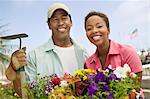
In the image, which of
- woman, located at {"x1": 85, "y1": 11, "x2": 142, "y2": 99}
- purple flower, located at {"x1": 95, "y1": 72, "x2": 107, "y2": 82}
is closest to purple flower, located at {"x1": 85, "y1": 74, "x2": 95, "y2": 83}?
purple flower, located at {"x1": 95, "y1": 72, "x2": 107, "y2": 82}

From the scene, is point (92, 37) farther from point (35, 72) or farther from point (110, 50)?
point (35, 72)

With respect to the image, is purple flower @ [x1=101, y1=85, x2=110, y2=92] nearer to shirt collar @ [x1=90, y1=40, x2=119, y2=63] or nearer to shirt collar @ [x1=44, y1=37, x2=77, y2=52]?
shirt collar @ [x1=90, y1=40, x2=119, y2=63]

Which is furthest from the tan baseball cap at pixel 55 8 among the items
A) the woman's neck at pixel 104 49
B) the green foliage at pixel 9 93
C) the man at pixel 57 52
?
the green foliage at pixel 9 93

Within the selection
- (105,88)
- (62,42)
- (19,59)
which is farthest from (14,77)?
(105,88)

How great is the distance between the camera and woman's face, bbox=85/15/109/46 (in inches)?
88.6

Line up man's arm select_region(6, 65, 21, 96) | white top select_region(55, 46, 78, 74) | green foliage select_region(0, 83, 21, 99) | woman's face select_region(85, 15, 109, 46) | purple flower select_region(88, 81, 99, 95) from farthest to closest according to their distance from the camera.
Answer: white top select_region(55, 46, 78, 74)
green foliage select_region(0, 83, 21, 99)
man's arm select_region(6, 65, 21, 96)
woman's face select_region(85, 15, 109, 46)
purple flower select_region(88, 81, 99, 95)

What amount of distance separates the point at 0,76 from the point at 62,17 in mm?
1357

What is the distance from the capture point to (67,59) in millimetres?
2672

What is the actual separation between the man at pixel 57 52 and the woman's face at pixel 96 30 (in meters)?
0.39

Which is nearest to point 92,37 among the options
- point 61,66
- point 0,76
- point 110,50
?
point 110,50

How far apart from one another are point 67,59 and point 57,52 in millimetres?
98

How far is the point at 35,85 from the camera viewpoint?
2049 mm

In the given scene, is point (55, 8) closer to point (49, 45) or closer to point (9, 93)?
point (49, 45)

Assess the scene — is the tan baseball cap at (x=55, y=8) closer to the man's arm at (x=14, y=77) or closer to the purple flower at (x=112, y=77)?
the man's arm at (x=14, y=77)
